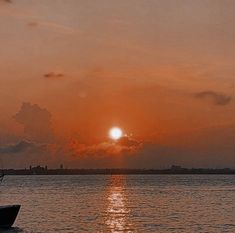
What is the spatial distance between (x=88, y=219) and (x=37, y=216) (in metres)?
8.75

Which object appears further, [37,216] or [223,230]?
[37,216]

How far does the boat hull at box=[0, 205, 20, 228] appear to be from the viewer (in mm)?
62294

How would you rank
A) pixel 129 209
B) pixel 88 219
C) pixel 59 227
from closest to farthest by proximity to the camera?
pixel 59 227
pixel 88 219
pixel 129 209

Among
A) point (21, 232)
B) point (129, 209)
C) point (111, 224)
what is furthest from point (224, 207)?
point (21, 232)

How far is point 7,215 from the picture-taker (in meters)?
62.8

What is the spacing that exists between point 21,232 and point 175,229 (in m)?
16.8

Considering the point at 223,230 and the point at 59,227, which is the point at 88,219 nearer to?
the point at 59,227

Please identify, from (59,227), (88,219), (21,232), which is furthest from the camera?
(88,219)

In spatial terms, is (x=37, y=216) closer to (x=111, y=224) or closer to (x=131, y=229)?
(x=111, y=224)

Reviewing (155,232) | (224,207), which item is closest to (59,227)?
(155,232)

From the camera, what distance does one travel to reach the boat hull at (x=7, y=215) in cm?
6229

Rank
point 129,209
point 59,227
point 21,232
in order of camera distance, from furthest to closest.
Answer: point 129,209 → point 59,227 → point 21,232

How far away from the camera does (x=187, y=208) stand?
3772 inches

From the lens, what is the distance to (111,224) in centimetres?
7038
